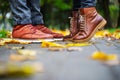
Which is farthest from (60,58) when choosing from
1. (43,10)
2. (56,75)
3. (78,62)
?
(43,10)

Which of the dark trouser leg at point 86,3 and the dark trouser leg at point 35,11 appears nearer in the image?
the dark trouser leg at point 86,3

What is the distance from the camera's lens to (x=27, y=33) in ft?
17.1

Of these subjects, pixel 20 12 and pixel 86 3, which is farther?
pixel 20 12

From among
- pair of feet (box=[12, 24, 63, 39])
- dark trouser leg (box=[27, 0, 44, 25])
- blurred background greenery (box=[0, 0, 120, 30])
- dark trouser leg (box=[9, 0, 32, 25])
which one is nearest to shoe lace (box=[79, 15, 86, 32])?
pair of feet (box=[12, 24, 63, 39])

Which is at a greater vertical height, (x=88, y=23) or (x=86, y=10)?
(x=86, y=10)

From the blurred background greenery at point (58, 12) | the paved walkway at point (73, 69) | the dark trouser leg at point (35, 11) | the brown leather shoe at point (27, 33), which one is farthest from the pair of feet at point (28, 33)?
the blurred background greenery at point (58, 12)

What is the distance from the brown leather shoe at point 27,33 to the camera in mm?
5184

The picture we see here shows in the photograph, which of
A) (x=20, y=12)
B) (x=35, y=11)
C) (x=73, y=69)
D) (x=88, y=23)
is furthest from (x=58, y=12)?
(x=73, y=69)

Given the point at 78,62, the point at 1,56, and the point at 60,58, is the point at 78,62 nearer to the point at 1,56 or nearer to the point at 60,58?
the point at 60,58

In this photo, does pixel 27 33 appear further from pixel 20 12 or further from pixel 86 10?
pixel 86 10

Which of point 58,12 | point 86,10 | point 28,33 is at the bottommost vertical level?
point 58,12

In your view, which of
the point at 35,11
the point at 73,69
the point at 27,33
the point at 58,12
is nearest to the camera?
the point at 73,69

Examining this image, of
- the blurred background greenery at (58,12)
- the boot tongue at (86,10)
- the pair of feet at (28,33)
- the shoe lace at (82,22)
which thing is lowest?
the blurred background greenery at (58,12)

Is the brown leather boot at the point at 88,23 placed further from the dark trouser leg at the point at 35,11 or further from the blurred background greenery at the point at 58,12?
the blurred background greenery at the point at 58,12
